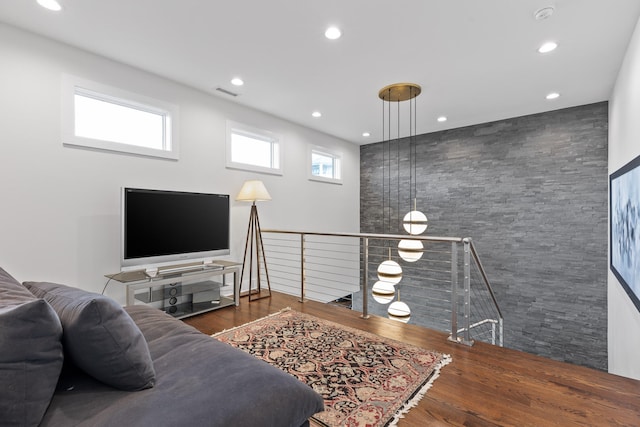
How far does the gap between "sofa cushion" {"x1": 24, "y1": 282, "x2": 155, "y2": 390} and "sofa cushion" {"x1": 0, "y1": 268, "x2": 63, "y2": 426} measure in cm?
6

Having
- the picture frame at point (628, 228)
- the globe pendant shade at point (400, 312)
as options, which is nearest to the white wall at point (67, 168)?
the globe pendant shade at point (400, 312)

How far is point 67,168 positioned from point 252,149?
2.27 meters

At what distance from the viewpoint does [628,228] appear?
2.50 m

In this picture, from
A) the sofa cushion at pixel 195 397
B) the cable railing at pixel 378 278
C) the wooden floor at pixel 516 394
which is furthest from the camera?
the cable railing at pixel 378 278

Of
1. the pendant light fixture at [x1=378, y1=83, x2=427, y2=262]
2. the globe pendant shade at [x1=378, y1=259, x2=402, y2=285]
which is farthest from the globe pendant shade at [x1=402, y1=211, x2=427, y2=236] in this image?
the globe pendant shade at [x1=378, y1=259, x2=402, y2=285]

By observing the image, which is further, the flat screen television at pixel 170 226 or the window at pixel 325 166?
the window at pixel 325 166

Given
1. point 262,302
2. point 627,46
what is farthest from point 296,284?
point 627,46

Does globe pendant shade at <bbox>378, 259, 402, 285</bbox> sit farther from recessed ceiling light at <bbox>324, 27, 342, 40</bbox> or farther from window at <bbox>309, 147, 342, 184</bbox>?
window at <bbox>309, 147, 342, 184</bbox>

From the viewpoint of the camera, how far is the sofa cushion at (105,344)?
0.98 m

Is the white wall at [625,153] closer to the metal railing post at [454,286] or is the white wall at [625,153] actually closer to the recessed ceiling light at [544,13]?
the recessed ceiling light at [544,13]

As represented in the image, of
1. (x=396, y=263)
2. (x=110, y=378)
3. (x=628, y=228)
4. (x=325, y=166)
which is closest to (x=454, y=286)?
(x=396, y=263)

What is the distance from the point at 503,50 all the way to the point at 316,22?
179 cm

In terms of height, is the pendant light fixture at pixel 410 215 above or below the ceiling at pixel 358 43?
below

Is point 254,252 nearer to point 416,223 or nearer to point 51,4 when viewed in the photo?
point 416,223
